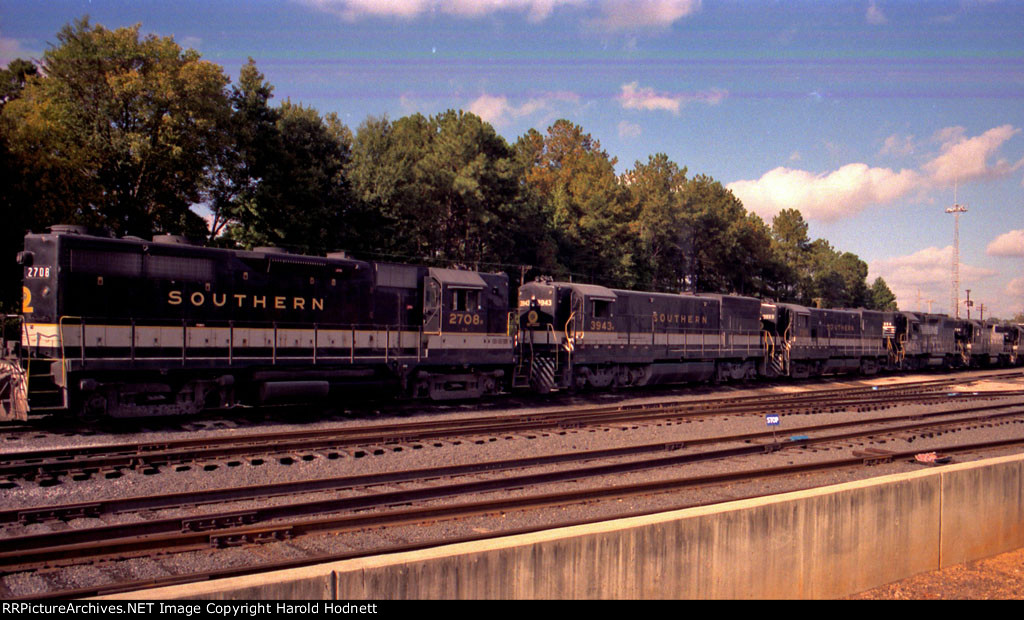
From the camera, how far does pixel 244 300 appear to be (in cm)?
1492

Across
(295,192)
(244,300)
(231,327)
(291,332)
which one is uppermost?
(295,192)

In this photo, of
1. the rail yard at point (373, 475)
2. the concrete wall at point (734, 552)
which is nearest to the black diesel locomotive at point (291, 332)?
the rail yard at point (373, 475)

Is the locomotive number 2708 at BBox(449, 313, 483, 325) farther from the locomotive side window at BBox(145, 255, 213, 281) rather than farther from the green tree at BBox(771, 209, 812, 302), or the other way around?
the green tree at BBox(771, 209, 812, 302)

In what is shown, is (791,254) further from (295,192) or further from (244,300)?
(244,300)

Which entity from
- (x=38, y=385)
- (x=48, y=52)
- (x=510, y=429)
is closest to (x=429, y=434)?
(x=510, y=429)

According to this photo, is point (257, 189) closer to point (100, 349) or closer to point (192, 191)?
point (192, 191)

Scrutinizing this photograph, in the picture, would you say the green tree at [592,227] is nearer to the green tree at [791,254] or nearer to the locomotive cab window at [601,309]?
the locomotive cab window at [601,309]

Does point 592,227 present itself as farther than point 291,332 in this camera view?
Yes

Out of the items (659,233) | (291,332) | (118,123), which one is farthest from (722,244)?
(291,332)

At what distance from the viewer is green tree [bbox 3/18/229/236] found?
885 inches

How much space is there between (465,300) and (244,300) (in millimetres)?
5781

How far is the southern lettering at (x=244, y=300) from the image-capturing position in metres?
14.1

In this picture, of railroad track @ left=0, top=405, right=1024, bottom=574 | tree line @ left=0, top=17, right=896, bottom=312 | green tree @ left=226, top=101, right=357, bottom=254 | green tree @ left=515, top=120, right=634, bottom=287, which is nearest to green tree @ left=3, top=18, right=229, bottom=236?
tree line @ left=0, top=17, right=896, bottom=312

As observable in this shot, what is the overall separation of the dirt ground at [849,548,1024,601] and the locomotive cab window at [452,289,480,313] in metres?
12.6
